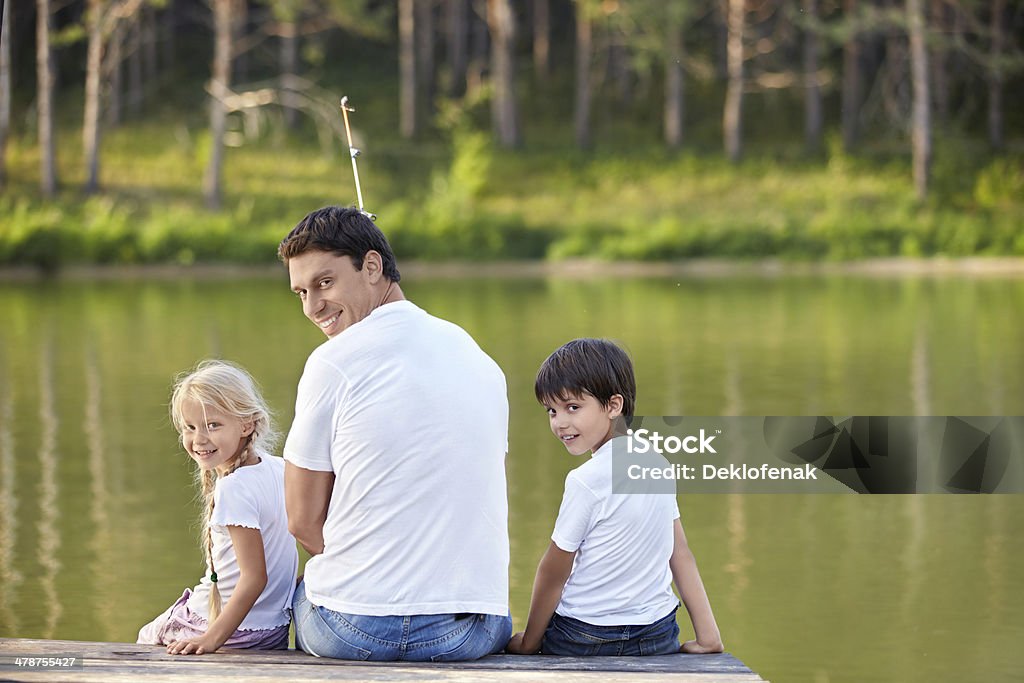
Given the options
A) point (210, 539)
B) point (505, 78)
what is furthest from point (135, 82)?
point (210, 539)

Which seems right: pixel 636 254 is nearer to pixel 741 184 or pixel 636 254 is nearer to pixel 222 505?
pixel 741 184

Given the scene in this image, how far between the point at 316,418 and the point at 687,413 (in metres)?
8.08

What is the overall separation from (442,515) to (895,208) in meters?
29.9

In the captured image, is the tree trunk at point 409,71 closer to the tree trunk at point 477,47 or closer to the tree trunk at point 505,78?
the tree trunk at point 505,78

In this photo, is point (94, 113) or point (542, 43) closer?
point (94, 113)

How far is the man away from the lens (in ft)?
11.0

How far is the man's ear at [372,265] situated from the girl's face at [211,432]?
0.64m

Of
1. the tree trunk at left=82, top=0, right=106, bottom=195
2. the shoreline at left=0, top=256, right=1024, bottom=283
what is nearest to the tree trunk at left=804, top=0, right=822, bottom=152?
the shoreline at left=0, top=256, right=1024, bottom=283

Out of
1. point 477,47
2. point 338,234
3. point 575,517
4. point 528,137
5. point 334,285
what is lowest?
point 575,517

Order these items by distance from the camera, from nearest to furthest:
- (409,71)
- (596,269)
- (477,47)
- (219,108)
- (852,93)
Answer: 1. (596,269)
2. (219,108)
3. (409,71)
4. (852,93)
5. (477,47)

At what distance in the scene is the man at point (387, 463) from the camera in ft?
11.0

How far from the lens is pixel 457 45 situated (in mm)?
44438

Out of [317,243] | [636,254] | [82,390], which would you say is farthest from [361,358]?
[636,254]

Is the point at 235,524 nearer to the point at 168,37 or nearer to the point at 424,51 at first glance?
the point at 424,51
